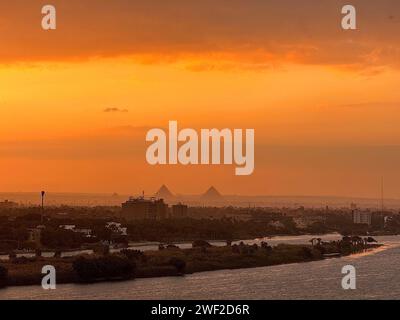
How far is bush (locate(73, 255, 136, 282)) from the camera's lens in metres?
18.8

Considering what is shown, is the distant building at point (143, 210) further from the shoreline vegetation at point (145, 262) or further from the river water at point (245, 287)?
the river water at point (245, 287)

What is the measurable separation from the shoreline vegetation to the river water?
0.67 m

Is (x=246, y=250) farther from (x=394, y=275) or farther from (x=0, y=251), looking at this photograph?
(x=0, y=251)

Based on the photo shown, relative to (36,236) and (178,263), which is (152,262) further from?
(36,236)

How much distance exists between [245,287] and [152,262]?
17.1 feet

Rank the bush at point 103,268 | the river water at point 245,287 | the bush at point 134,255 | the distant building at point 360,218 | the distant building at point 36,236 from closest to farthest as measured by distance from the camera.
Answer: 1. the river water at point 245,287
2. the bush at point 103,268
3. the bush at point 134,255
4. the distant building at point 36,236
5. the distant building at point 360,218

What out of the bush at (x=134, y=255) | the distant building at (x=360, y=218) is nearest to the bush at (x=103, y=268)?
the bush at (x=134, y=255)

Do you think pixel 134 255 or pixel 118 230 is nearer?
pixel 134 255

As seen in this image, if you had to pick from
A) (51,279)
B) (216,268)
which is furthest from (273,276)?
(51,279)

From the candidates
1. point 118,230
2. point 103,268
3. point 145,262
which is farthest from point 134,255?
point 118,230

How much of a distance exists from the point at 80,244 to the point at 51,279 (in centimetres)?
1161

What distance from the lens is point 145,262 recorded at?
71.8 ft

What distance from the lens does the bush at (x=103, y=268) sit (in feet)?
61.7

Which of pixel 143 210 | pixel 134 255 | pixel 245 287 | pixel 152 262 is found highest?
pixel 143 210
